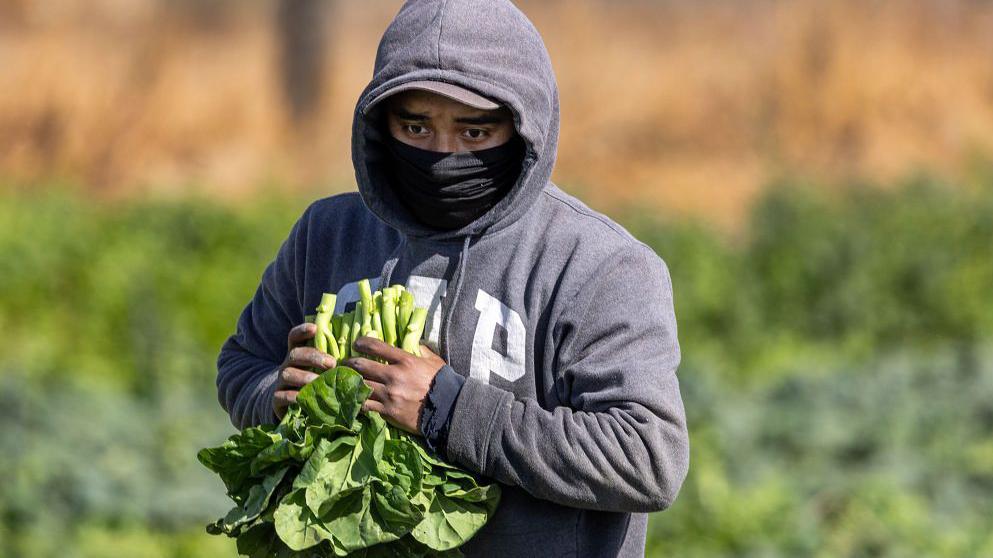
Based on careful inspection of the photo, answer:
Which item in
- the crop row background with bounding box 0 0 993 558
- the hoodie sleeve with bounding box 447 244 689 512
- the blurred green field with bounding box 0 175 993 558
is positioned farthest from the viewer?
the crop row background with bounding box 0 0 993 558

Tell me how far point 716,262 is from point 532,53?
7.53 metres

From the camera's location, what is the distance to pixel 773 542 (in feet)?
18.3

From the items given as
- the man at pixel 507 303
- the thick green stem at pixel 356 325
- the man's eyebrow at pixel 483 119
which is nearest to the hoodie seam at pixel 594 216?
the man at pixel 507 303

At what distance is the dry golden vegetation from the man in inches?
432

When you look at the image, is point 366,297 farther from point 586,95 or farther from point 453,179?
point 586,95

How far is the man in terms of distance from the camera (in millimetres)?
2336

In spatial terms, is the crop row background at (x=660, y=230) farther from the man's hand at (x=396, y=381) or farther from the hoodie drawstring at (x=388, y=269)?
the man's hand at (x=396, y=381)

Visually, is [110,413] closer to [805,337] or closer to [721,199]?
[805,337]

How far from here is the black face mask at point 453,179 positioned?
246cm

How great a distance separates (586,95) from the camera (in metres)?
14.6

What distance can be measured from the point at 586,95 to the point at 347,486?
12483 millimetres

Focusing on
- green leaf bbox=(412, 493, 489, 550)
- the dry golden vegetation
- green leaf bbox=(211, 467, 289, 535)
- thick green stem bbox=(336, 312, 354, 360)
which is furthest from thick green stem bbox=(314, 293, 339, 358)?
the dry golden vegetation

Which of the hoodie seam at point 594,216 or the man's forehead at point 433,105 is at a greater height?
the man's forehead at point 433,105

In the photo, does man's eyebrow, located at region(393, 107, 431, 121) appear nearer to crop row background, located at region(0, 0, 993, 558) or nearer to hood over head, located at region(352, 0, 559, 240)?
hood over head, located at region(352, 0, 559, 240)
